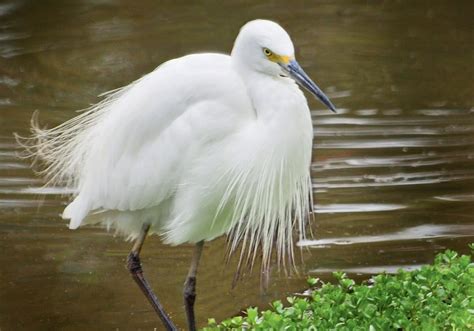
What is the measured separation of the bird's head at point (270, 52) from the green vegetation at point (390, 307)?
2.84ft

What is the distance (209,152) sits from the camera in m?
4.35

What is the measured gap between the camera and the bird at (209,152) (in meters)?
4.20

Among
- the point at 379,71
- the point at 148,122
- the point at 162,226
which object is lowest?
the point at 379,71

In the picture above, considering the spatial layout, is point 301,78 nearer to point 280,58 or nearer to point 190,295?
point 280,58

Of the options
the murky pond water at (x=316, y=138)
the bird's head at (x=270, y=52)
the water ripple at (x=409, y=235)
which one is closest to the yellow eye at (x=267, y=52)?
the bird's head at (x=270, y=52)

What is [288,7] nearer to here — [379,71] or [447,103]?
[379,71]

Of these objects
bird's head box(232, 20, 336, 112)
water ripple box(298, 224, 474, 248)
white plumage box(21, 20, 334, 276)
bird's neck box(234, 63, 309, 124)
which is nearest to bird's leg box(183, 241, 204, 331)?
white plumage box(21, 20, 334, 276)

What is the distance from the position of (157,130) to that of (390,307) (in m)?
1.25

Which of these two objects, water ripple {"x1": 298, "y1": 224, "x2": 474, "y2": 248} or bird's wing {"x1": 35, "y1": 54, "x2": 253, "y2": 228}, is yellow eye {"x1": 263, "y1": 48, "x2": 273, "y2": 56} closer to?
bird's wing {"x1": 35, "y1": 54, "x2": 253, "y2": 228}

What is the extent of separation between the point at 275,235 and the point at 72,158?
1098mm

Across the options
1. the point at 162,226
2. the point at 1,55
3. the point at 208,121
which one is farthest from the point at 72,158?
the point at 1,55

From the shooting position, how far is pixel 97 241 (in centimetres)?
605

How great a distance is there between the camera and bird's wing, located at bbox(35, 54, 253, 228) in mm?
4316

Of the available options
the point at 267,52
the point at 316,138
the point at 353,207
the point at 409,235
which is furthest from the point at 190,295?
the point at 316,138
